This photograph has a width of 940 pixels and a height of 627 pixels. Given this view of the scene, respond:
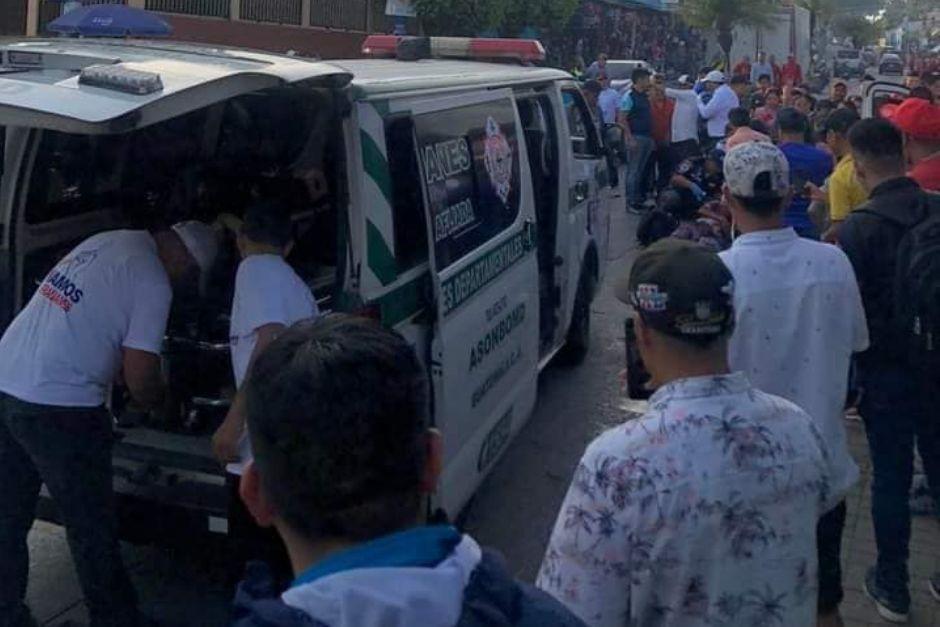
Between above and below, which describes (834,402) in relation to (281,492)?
below

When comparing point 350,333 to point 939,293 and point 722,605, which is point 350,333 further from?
point 939,293

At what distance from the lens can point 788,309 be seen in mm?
3266

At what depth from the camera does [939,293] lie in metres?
4.06

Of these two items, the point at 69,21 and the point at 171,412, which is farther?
the point at 69,21

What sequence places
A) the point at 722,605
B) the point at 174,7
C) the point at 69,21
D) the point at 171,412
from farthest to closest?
the point at 174,7, the point at 69,21, the point at 171,412, the point at 722,605

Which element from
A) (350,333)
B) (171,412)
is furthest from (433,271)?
(350,333)

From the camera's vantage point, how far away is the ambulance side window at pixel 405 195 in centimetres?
434

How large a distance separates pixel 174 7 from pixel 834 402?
21756 millimetres

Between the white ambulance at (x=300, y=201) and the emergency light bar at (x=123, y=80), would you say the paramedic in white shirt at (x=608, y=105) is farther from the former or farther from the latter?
the emergency light bar at (x=123, y=80)

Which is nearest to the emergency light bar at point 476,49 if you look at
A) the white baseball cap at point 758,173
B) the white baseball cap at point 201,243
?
the white baseball cap at point 201,243

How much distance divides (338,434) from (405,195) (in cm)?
299

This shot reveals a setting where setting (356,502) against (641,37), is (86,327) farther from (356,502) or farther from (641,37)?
(641,37)

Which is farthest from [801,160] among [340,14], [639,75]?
[340,14]

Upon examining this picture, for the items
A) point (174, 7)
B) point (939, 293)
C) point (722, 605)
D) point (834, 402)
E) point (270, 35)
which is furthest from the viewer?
point (270, 35)
